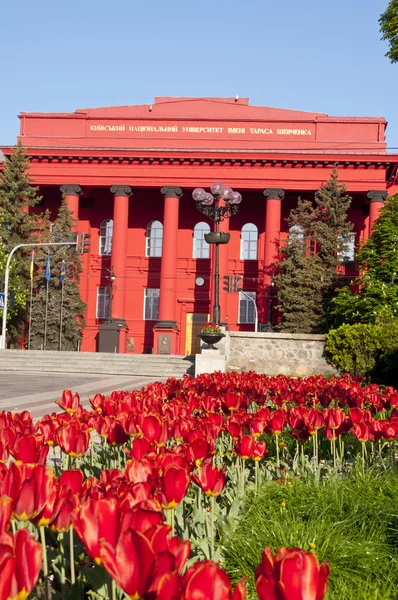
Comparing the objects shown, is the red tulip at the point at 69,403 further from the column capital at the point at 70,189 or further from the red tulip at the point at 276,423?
the column capital at the point at 70,189

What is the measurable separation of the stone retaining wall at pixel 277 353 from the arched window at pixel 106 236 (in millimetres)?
21901

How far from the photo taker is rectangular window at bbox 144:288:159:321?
43531mm

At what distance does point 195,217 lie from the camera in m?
44.4

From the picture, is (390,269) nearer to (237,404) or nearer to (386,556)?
(237,404)

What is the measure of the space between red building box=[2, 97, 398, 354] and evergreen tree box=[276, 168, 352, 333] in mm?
1688

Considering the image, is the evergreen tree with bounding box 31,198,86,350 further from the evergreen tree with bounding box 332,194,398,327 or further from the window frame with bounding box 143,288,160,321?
the evergreen tree with bounding box 332,194,398,327

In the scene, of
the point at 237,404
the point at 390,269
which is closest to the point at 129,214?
the point at 390,269

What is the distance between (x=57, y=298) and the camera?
126 ft

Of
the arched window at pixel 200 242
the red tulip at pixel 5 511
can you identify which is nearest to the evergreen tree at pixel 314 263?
the arched window at pixel 200 242

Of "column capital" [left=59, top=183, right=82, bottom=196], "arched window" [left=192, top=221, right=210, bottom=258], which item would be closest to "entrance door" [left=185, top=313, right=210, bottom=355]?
"arched window" [left=192, top=221, right=210, bottom=258]

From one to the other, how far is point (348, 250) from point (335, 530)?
119 feet

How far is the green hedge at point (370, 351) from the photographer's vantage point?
737 inches

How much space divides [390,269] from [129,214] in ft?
73.4

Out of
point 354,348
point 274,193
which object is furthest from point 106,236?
point 354,348
